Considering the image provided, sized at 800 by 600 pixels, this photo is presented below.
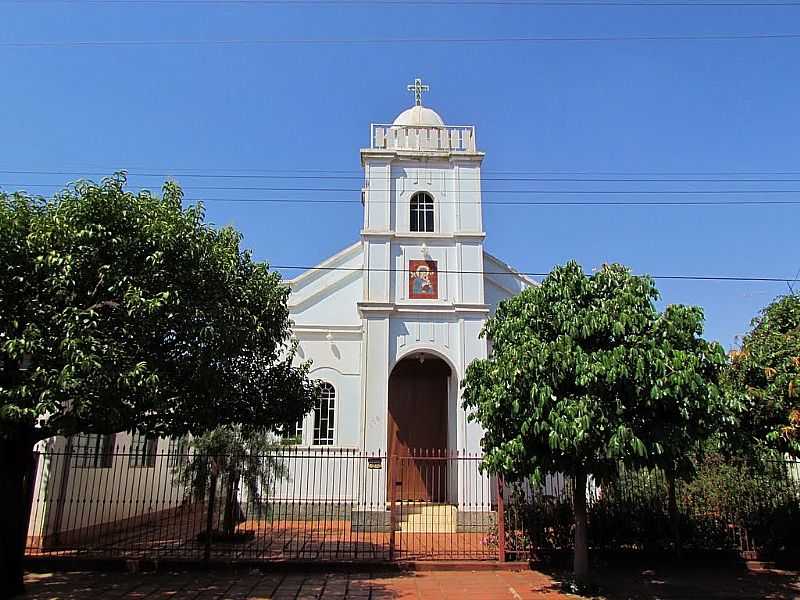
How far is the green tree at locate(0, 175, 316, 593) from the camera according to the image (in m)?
7.27

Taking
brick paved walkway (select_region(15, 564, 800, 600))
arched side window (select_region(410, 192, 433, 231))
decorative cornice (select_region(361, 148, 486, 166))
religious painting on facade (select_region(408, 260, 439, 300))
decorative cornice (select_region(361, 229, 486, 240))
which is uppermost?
decorative cornice (select_region(361, 148, 486, 166))

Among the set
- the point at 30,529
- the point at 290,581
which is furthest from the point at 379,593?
the point at 30,529

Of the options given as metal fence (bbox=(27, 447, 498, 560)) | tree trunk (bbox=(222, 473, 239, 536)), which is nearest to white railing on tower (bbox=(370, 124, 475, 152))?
metal fence (bbox=(27, 447, 498, 560))

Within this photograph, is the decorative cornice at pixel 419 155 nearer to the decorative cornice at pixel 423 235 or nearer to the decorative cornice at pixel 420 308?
the decorative cornice at pixel 423 235

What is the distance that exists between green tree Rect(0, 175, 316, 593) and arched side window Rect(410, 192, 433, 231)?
28.0ft

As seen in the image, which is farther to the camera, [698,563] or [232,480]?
[232,480]

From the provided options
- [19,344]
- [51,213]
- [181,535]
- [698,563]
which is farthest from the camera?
[181,535]

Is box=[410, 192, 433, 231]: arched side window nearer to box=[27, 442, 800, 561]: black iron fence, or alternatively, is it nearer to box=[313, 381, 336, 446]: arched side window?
box=[313, 381, 336, 446]: arched side window

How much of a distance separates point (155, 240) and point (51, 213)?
148 centimetres

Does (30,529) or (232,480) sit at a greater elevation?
(232,480)

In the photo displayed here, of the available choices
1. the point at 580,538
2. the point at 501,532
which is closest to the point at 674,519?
the point at 580,538

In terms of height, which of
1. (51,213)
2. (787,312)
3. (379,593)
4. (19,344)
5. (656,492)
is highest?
(51,213)

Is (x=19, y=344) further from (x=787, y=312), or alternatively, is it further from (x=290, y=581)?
(x=787, y=312)

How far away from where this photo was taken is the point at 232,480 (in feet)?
43.3
